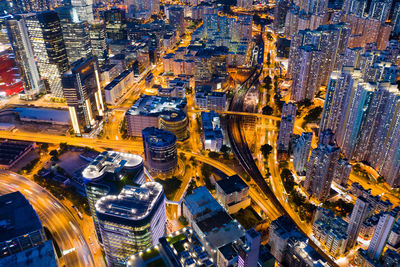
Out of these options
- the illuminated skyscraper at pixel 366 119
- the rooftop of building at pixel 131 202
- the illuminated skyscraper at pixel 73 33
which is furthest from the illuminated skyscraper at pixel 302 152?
the illuminated skyscraper at pixel 73 33

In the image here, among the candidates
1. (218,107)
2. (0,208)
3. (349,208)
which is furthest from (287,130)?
(0,208)

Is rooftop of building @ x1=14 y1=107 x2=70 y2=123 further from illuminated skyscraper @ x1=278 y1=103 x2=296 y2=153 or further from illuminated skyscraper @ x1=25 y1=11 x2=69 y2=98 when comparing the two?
illuminated skyscraper @ x1=278 y1=103 x2=296 y2=153

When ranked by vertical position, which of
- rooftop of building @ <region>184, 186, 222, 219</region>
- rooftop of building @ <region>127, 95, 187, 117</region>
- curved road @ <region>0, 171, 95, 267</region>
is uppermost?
rooftop of building @ <region>127, 95, 187, 117</region>

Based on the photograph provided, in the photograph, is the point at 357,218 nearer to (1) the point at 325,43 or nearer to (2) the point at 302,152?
(2) the point at 302,152

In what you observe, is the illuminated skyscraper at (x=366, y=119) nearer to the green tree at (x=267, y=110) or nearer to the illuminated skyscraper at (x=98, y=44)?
the green tree at (x=267, y=110)

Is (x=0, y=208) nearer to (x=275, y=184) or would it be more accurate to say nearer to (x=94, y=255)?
(x=94, y=255)

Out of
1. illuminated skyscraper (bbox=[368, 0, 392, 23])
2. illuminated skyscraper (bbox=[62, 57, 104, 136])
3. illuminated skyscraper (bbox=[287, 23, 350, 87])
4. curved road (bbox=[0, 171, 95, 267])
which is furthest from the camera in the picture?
illuminated skyscraper (bbox=[368, 0, 392, 23])

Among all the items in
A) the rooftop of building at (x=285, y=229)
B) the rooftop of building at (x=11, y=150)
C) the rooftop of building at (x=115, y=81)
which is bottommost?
the rooftop of building at (x=11, y=150)

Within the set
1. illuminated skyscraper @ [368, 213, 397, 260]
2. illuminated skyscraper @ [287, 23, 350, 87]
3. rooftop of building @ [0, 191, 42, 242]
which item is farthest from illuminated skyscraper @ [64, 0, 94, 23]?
illuminated skyscraper @ [368, 213, 397, 260]
